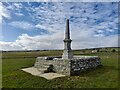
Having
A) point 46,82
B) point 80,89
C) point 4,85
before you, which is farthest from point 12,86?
point 80,89

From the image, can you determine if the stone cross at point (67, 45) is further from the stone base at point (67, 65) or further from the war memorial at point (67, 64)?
the stone base at point (67, 65)

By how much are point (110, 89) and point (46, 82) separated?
526 centimetres

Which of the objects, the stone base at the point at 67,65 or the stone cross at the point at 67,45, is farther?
the stone cross at the point at 67,45

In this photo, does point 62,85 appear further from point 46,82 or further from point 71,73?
point 71,73

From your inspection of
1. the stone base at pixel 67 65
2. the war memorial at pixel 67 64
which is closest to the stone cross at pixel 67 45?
the war memorial at pixel 67 64

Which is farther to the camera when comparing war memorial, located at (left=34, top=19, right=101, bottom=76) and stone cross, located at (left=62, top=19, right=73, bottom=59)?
stone cross, located at (left=62, top=19, right=73, bottom=59)

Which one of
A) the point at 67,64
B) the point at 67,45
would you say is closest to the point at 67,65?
the point at 67,64

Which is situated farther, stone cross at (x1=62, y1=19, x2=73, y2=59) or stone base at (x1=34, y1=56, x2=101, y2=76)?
stone cross at (x1=62, y1=19, x2=73, y2=59)

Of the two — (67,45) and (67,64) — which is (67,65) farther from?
(67,45)

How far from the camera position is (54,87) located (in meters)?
15.1

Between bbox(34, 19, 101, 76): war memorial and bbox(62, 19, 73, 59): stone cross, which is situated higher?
bbox(62, 19, 73, 59): stone cross

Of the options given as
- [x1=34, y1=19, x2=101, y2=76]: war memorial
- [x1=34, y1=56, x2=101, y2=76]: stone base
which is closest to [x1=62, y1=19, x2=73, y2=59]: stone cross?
[x1=34, y1=19, x2=101, y2=76]: war memorial

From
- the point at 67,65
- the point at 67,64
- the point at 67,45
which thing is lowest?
the point at 67,65

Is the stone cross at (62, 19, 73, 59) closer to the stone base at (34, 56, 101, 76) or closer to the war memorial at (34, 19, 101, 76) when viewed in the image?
the war memorial at (34, 19, 101, 76)
